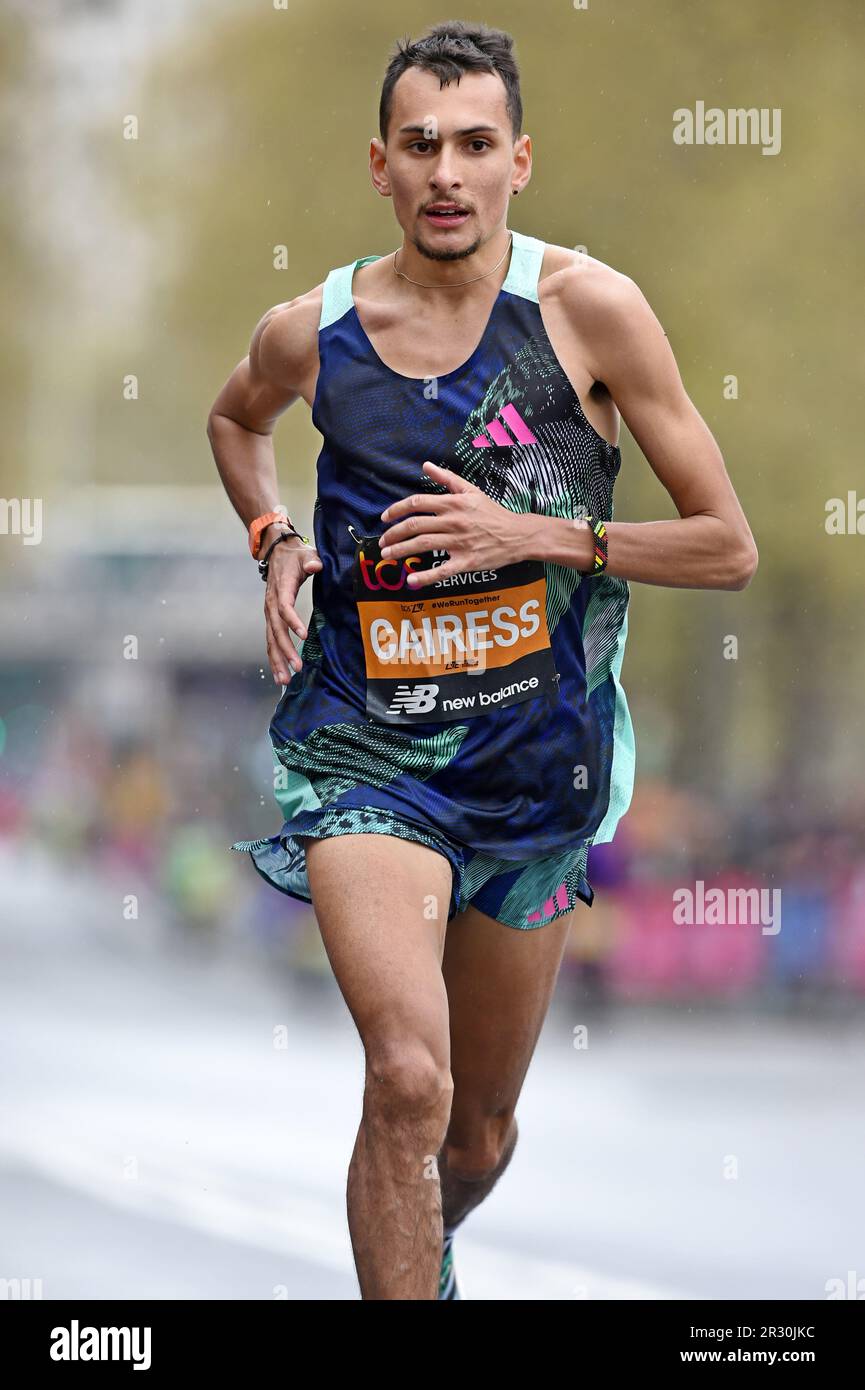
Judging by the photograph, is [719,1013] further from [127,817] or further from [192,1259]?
[192,1259]

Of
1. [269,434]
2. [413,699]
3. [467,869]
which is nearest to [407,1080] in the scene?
[467,869]

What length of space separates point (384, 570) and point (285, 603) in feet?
0.90

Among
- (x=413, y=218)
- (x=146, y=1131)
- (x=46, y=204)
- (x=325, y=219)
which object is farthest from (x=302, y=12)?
(x=413, y=218)

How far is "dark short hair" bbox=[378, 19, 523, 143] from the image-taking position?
3990mm

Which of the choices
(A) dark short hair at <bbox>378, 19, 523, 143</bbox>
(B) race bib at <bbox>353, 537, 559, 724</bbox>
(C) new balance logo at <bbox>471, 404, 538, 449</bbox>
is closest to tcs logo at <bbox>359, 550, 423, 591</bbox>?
(B) race bib at <bbox>353, 537, 559, 724</bbox>

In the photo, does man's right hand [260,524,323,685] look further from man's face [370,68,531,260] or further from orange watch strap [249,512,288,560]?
man's face [370,68,531,260]

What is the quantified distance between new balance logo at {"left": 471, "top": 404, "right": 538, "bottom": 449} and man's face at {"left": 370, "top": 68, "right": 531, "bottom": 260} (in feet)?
1.00

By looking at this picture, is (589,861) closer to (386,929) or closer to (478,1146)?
(478,1146)

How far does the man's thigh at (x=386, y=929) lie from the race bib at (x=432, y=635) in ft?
0.93

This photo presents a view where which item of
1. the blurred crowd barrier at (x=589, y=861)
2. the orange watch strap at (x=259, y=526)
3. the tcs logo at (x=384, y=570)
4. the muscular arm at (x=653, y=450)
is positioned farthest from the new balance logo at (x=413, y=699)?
the blurred crowd barrier at (x=589, y=861)

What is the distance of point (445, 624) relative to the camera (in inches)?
157

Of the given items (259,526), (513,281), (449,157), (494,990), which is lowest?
(494,990)

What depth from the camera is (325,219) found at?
36.4 feet

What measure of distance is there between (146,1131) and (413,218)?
6.31 metres
